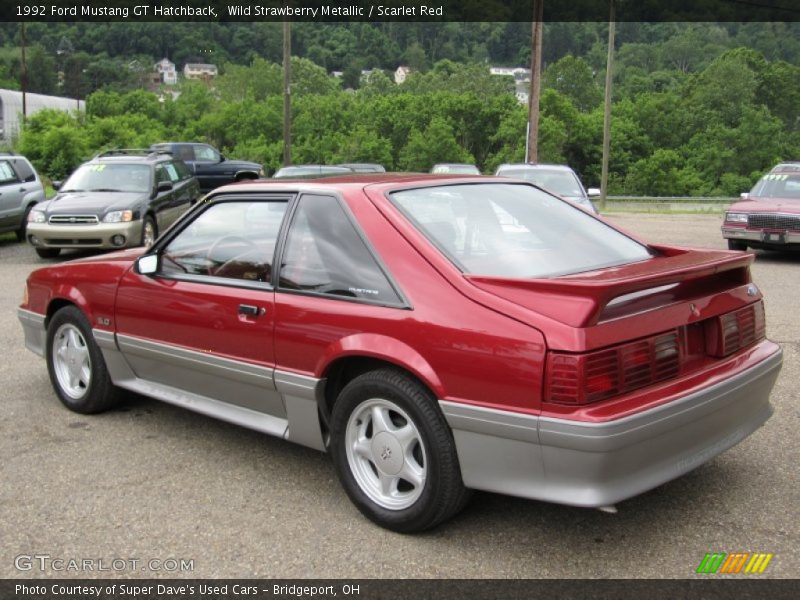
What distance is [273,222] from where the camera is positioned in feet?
14.0

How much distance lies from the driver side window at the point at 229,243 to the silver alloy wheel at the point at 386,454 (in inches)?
37.0

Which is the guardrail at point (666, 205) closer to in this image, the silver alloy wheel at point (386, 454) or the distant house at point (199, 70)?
the silver alloy wheel at point (386, 454)

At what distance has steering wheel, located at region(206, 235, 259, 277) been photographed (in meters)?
4.36

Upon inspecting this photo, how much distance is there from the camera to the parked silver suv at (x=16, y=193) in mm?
14615

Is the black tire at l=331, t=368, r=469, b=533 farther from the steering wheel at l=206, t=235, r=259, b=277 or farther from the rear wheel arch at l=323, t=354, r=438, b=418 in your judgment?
the steering wheel at l=206, t=235, r=259, b=277

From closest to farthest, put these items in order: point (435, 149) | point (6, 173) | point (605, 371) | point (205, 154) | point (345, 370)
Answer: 1. point (605, 371)
2. point (345, 370)
3. point (6, 173)
4. point (205, 154)
5. point (435, 149)

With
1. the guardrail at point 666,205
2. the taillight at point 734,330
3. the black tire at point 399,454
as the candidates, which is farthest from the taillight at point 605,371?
the guardrail at point 666,205

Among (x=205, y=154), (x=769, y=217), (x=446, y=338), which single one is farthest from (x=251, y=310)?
(x=205, y=154)

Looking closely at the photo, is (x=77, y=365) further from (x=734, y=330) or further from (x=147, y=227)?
(x=147, y=227)

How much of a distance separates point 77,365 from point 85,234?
7.85 meters

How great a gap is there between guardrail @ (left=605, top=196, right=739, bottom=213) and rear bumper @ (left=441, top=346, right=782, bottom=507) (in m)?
29.3

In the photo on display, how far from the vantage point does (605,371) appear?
312 cm

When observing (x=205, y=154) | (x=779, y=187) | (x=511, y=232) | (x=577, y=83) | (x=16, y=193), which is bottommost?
(x=16, y=193)

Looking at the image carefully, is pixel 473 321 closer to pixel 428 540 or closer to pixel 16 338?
pixel 428 540
